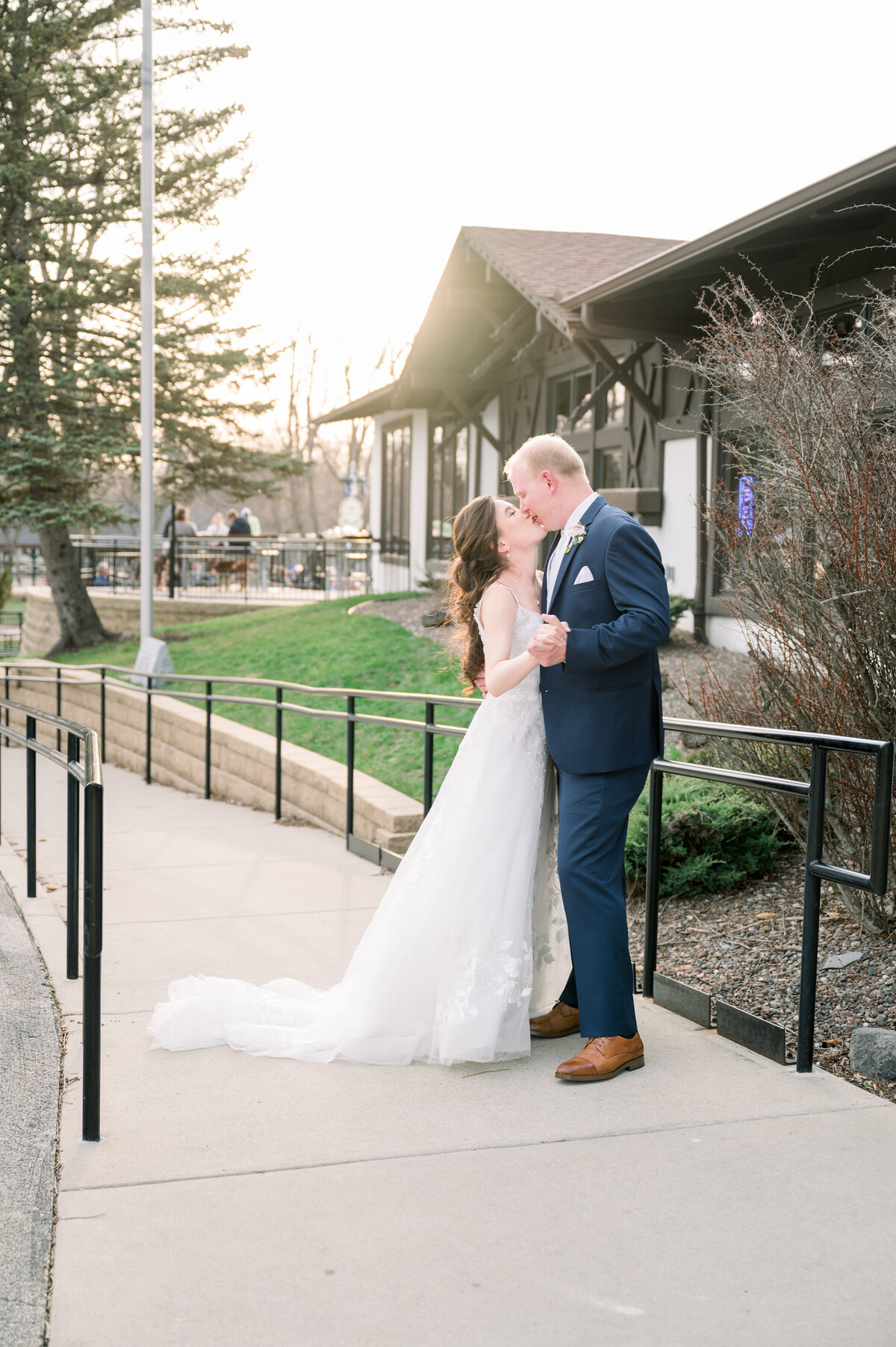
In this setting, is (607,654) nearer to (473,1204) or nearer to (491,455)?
(473,1204)

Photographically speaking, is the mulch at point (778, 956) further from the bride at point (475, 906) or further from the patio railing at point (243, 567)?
the patio railing at point (243, 567)

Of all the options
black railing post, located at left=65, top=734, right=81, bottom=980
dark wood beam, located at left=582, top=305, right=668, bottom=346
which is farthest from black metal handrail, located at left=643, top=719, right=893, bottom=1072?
dark wood beam, located at left=582, top=305, right=668, bottom=346

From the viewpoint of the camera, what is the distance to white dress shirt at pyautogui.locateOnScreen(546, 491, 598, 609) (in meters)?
3.88

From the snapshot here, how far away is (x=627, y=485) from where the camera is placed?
16422 millimetres

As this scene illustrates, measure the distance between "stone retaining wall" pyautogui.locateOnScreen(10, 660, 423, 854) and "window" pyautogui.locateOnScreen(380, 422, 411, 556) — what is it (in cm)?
1048

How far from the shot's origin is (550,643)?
361 cm

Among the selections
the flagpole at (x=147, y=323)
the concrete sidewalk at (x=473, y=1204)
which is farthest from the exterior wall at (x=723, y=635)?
the concrete sidewalk at (x=473, y=1204)

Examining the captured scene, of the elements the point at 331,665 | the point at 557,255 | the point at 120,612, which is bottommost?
the point at 331,665

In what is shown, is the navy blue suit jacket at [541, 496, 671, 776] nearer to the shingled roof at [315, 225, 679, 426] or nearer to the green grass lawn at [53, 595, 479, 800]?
the green grass lawn at [53, 595, 479, 800]

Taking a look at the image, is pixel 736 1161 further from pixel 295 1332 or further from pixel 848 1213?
pixel 295 1332

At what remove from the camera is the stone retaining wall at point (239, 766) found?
7.77 m

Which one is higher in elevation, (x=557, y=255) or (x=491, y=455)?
(x=557, y=255)

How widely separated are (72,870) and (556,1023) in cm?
232

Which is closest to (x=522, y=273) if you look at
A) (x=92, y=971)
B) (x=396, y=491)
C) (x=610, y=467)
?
(x=610, y=467)
